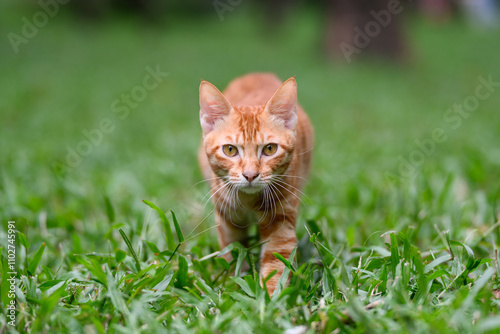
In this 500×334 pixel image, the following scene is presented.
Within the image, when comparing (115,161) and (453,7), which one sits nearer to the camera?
(115,161)

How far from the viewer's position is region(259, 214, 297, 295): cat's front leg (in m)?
2.33

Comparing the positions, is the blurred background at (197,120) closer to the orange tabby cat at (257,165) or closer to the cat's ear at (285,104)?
the orange tabby cat at (257,165)

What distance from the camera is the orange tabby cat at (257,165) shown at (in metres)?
2.24

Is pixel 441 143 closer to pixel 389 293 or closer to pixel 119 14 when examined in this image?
pixel 389 293

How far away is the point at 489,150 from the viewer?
4578mm

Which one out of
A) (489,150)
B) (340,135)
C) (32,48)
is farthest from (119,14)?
(489,150)

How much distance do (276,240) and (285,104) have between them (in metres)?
0.64

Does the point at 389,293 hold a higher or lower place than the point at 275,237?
lower

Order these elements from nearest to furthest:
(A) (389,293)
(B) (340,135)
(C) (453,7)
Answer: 1. (A) (389,293)
2. (B) (340,135)
3. (C) (453,7)

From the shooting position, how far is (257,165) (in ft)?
7.24

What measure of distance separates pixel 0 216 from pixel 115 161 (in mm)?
1606

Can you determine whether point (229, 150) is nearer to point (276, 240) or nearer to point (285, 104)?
point (285, 104)

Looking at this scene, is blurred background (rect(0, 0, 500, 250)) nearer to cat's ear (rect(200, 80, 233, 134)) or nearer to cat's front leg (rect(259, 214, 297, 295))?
cat's front leg (rect(259, 214, 297, 295))

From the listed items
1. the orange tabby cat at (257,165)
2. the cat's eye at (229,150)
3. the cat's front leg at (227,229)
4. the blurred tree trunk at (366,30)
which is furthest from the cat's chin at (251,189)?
the blurred tree trunk at (366,30)
